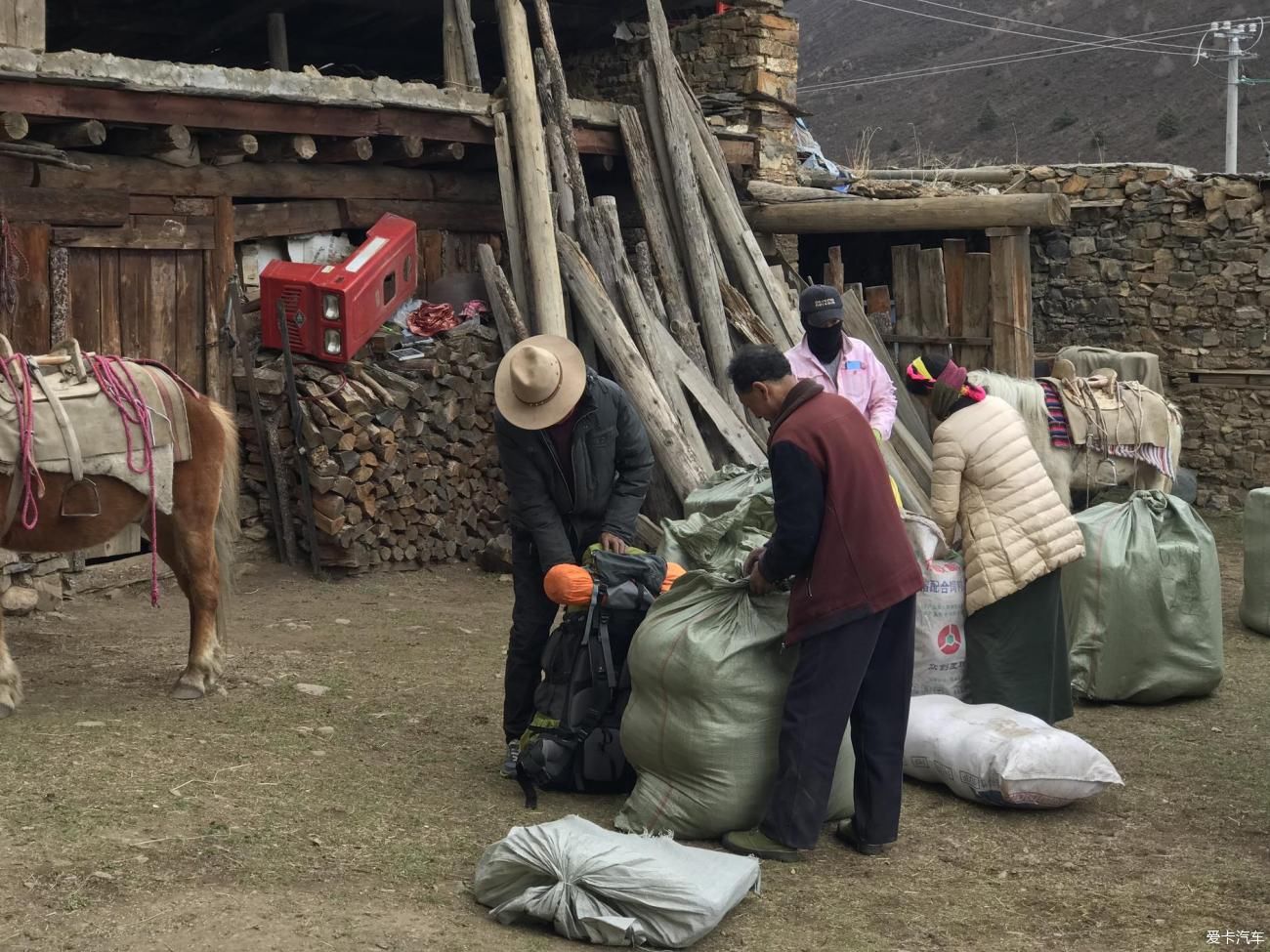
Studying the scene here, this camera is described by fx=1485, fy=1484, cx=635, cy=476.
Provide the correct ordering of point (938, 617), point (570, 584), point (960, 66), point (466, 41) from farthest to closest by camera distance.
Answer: point (960, 66), point (466, 41), point (938, 617), point (570, 584)

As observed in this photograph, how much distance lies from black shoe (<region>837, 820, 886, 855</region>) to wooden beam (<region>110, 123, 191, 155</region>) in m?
5.92

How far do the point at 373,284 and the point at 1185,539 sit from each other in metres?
5.37

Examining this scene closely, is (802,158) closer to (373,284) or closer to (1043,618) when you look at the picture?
(373,284)

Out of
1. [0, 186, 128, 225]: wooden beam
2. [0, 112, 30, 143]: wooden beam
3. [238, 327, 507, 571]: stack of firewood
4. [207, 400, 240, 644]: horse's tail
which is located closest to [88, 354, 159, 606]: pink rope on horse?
[207, 400, 240, 644]: horse's tail

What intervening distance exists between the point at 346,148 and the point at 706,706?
624cm

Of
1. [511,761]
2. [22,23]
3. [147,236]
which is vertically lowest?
[511,761]

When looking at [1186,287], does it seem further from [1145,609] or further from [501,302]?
[1145,609]

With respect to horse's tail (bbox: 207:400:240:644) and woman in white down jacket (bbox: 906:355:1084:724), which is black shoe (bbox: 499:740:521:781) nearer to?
horse's tail (bbox: 207:400:240:644)

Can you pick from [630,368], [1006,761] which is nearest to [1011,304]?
[630,368]

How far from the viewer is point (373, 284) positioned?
9.88 metres

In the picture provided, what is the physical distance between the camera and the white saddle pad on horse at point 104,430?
250 inches

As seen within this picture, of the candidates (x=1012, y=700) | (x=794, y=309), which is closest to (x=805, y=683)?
(x=1012, y=700)

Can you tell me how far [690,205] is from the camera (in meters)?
11.6

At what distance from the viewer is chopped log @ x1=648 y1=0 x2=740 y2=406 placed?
1129 cm
